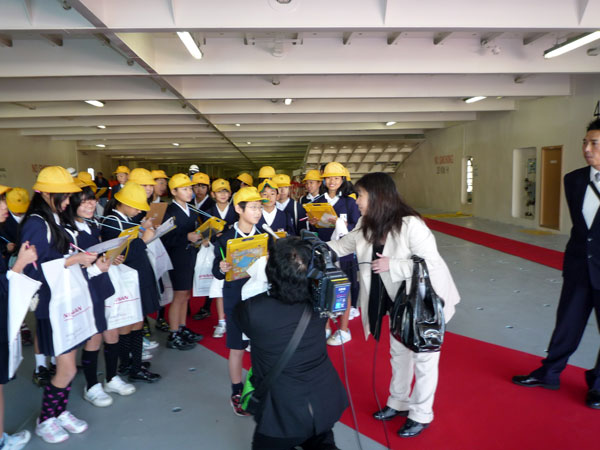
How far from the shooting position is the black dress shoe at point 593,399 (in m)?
2.56

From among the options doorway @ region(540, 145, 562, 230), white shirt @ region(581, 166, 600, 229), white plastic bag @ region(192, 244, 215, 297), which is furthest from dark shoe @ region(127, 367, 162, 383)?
doorway @ region(540, 145, 562, 230)

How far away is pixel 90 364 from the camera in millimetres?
2705

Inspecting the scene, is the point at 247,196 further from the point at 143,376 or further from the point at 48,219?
the point at 143,376

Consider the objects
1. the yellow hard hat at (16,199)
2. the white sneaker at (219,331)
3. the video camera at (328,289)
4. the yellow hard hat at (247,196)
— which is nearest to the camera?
the video camera at (328,289)

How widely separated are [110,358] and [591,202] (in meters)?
3.32

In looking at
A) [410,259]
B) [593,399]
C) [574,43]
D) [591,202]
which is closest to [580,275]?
[591,202]

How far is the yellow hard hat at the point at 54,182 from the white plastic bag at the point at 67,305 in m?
0.40

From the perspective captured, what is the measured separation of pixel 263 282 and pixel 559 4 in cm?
494

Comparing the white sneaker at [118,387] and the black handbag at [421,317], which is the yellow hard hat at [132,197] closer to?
the white sneaker at [118,387]

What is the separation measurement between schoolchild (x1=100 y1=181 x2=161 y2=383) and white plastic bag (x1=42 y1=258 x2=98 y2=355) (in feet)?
1.70

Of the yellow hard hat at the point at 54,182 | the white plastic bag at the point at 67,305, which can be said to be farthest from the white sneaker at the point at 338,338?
the yellow hard hat at the point at 54,182

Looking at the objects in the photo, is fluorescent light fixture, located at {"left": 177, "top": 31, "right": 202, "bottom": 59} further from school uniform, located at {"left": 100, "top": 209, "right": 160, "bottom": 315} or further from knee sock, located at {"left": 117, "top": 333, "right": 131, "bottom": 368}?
knee sock, located at {"left": 117, "top": 333, "right": 131, "bottom": 368}

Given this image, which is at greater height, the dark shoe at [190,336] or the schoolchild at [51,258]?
the schoolchild at [51,258]

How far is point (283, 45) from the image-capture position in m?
6.19
